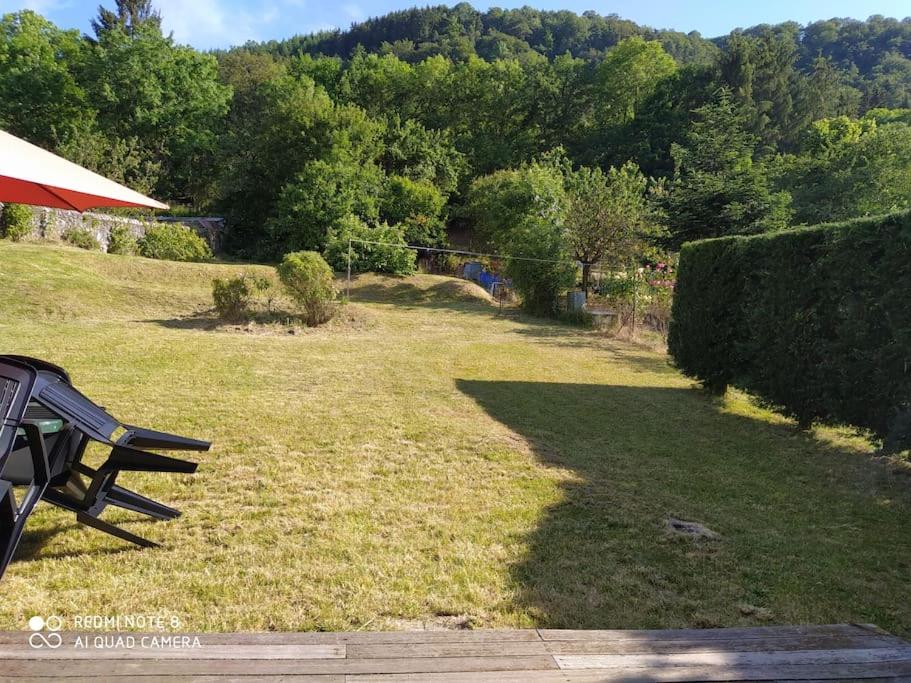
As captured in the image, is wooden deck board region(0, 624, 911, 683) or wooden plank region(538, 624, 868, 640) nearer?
wooden deck board region(0, 624, 911, 683)

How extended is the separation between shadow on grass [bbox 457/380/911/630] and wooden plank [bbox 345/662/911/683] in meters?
0.52

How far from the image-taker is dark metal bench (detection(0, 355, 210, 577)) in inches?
87.4

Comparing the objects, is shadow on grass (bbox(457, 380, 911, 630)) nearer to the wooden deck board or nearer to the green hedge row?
the wooden deck board

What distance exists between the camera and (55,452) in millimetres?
2533

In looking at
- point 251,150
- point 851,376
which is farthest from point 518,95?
point 851,376

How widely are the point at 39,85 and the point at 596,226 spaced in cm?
3057

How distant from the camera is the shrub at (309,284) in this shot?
1101cm

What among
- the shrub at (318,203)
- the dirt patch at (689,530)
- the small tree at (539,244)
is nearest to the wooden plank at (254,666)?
the dirt patch at (689,530)

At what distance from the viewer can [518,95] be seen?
4119 cm

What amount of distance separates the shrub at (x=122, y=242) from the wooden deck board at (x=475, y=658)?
730 inches

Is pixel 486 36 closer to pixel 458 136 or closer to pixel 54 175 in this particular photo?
pixel 458 136

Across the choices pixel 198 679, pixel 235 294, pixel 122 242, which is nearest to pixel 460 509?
pixel 198 679

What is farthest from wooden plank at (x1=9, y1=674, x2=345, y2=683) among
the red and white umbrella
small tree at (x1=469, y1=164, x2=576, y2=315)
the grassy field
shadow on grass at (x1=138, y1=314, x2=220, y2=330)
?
small tree at (x1=469, y1=164, x2=576, y2=315)

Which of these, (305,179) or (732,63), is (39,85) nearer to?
(305,179)
